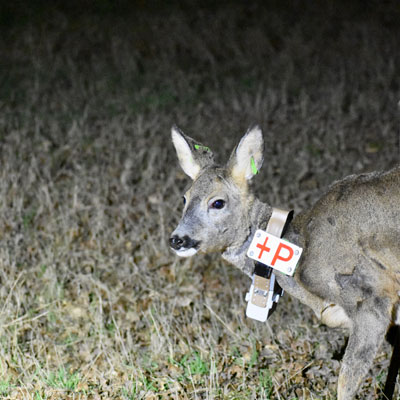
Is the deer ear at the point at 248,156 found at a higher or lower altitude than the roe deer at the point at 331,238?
higher

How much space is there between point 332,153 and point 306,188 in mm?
1050

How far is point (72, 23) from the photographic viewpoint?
14688 mm

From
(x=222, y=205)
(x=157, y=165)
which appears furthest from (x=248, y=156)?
(x=157, y=165)

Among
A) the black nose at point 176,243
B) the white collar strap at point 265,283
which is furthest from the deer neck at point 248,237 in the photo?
the black nose at point 176,243

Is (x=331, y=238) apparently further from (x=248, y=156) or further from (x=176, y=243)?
(x=176, y=243)

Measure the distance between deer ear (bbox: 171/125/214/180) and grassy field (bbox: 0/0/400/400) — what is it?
1.44m

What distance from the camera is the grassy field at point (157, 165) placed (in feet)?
19.0

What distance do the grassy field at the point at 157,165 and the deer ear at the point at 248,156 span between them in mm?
1441

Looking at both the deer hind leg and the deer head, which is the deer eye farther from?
the deer hind leg

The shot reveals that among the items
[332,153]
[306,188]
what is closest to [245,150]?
[306,188]

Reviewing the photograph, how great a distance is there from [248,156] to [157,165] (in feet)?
14.1

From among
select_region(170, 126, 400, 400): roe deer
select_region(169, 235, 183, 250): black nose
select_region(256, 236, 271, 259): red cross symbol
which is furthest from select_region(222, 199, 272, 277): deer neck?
select_region(169, 235, 183, 250): black nose

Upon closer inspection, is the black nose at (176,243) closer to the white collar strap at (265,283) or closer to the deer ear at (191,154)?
the white collar strap at (265,283)

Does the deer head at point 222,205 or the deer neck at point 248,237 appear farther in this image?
the deer neck at point 248,237
